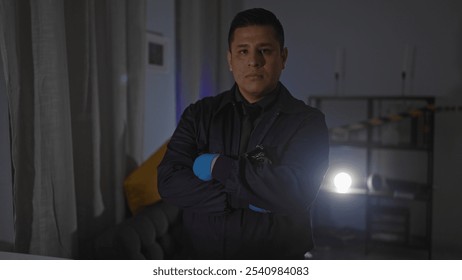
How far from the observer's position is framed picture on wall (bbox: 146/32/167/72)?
5.61 feet

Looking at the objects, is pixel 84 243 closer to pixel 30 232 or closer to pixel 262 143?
pixel 30 232

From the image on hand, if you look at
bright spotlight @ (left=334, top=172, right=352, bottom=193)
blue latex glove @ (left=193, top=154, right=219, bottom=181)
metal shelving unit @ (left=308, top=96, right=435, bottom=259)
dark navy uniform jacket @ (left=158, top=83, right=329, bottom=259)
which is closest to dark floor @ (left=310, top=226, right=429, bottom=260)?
metal shelving unit @ (left=308, top=96, right=435, bottom=259)

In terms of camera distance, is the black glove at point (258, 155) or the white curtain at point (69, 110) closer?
the black glove at point (258, 155)

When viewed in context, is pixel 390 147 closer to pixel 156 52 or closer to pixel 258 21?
pixel 156 52

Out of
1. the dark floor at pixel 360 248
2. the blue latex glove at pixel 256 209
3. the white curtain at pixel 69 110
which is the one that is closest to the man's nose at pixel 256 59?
the blue latex glove at pixel 256 209

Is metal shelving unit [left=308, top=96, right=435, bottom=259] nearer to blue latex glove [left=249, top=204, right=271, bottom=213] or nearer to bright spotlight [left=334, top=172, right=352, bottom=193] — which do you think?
bright spotlight [left=334, top=172, right=352, bottom=193]

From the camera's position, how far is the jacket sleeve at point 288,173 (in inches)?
29.1

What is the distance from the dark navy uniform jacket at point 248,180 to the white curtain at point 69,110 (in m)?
0.45

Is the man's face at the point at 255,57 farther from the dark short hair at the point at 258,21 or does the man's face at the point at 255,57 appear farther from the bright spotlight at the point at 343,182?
the bright spotlight at the point at 343,182

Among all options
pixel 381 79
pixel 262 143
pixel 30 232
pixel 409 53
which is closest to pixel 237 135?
pixel 262 143

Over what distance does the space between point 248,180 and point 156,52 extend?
3.76ft

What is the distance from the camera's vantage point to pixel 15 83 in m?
1.03

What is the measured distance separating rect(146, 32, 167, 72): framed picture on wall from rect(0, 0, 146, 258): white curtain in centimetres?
24
